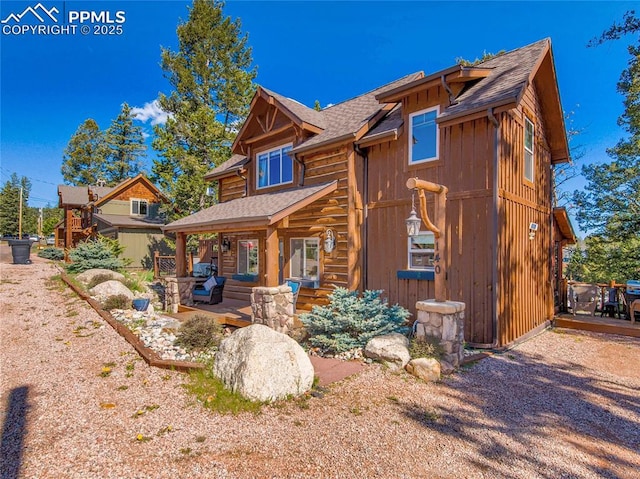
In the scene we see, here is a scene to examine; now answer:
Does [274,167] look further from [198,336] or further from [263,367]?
[263,367]

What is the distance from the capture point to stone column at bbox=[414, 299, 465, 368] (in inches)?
241

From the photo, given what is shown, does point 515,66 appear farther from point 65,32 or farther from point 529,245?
point 65,32

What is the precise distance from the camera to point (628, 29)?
9.54 meters

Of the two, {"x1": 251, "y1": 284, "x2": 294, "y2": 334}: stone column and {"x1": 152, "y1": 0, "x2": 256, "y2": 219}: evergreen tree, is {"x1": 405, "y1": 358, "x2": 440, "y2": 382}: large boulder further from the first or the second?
{"x1": 152, "y1": 0, "x2": 256, "y2": 219}: evergreen tree

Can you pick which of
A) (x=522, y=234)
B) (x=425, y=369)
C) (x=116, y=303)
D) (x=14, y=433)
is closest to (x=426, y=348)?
(x=425, y=369)

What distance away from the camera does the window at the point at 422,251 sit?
27.7 feet

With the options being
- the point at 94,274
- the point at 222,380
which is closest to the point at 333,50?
the point at 94,274

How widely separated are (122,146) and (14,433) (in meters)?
43.9

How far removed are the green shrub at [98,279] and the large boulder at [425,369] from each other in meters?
11.5

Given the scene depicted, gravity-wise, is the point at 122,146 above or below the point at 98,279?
above

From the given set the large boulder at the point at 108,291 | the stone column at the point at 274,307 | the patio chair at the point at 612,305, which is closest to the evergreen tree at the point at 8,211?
the large boulder at the point at 108,291

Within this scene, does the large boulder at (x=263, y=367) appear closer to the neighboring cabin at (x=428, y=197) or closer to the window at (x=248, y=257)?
the neighboring cabin at (x=428, y=197)

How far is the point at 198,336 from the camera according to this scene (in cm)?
676

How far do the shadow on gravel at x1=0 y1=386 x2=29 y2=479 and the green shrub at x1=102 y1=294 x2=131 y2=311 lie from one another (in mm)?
4811
